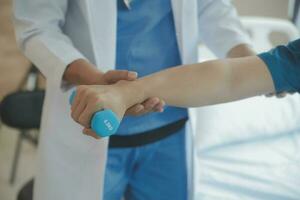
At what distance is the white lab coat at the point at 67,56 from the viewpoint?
920 millimetres

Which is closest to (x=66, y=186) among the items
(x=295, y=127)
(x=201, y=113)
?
(x=201, y=113)

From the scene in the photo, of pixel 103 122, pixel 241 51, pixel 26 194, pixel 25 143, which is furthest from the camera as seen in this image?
pixel 25 143

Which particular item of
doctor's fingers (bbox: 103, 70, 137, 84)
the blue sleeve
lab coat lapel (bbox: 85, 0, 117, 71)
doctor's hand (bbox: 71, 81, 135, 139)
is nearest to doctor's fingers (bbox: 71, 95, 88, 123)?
doctor's hand (bbox: 71, 81, 135, 139)

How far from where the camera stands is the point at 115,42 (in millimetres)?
951

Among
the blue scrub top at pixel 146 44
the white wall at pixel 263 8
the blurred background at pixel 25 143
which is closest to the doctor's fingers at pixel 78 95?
the blue scrub top at pixel 146 44

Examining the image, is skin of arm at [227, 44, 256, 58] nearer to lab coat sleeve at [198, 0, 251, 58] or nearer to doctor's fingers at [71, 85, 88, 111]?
lab coat sleeve at [198, 0, 251, 58]

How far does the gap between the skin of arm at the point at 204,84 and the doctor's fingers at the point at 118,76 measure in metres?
0.01

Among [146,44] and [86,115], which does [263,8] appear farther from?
[86,115]

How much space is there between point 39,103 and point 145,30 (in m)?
0.75

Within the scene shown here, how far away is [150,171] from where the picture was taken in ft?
3.76

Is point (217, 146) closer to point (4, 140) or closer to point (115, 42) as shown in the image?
point (115, 42)

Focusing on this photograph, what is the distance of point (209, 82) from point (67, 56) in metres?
0.32

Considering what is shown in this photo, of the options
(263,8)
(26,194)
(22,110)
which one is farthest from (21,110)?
(263,8)

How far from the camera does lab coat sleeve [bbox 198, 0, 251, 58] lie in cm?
112
